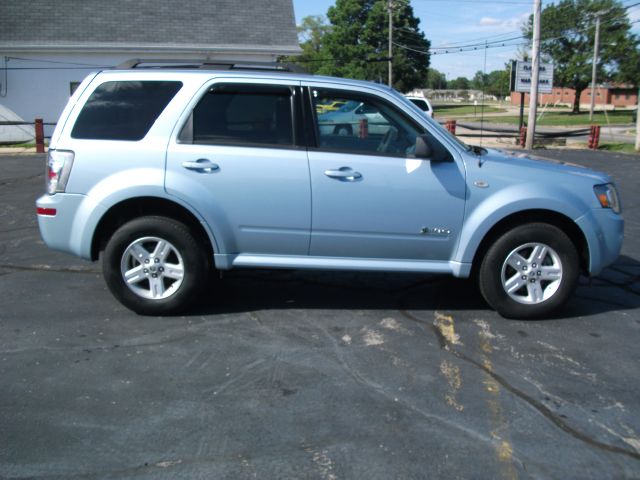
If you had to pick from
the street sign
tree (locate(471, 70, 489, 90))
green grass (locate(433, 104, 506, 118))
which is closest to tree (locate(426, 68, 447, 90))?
tree (locate(471, 70, 489, 90))

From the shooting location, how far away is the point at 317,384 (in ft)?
14.0

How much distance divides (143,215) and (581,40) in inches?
2608

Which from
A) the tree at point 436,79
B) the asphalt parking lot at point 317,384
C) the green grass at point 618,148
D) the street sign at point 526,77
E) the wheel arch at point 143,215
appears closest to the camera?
the asphalt parking lot at point 317,384

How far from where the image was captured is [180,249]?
17.5 feet

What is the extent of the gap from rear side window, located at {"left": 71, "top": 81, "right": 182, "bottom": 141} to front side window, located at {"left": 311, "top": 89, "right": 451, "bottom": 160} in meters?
1.22

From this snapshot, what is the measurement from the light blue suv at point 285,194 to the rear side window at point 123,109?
1cm

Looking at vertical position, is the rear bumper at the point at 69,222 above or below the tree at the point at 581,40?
below

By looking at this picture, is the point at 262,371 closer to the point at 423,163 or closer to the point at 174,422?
the point at 174,422

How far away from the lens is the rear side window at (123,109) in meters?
5.34

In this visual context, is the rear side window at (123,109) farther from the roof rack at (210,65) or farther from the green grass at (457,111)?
the green grass at (457,111)

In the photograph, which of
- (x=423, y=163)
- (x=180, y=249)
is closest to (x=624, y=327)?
(x=423, y=163)

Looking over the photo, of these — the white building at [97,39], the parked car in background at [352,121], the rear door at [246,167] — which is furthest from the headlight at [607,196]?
the white building at [97,39]

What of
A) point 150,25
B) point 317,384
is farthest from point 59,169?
point 150,25

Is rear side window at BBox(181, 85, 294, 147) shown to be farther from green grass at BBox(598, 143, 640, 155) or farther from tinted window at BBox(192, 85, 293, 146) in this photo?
green grass at BBox(598, 143, 640, 155)
